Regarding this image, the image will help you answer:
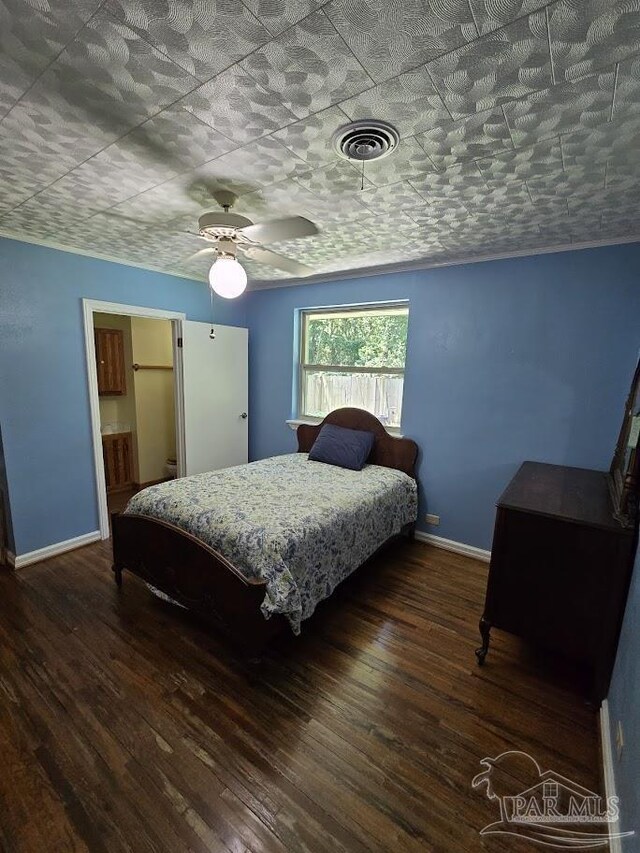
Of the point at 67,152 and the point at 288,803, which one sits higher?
the point at 67,152

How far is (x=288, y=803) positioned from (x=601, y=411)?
279cm

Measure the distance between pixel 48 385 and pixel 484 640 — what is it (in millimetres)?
3461

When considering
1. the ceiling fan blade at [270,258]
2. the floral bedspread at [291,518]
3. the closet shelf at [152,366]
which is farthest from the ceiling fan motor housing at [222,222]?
the closet shelf at [152,366]

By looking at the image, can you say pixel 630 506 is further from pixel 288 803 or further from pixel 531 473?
pixel 288 803

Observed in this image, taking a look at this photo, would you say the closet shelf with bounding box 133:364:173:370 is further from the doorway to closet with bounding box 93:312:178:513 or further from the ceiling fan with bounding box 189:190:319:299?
the ceiling fan with bounding box 189:190:319:299

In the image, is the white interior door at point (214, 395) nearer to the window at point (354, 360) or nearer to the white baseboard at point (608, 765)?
the window at point (354, 360)

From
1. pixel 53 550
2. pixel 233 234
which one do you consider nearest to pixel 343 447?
pixel 233 234

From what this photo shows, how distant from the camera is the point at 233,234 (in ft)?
5.96

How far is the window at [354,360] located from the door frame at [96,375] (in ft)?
4.18

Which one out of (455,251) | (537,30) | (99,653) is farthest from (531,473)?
(99,653)

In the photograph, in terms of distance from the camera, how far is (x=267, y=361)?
162 inches

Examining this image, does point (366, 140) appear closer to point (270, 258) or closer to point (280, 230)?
point (280, 230)

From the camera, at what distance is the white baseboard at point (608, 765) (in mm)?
1167

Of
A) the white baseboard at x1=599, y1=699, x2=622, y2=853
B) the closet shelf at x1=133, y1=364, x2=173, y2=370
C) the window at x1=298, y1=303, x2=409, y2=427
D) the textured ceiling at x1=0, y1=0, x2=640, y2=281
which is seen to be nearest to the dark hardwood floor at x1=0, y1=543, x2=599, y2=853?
the white baseboard at x1=599, y1=699, x2=622, y2=853
